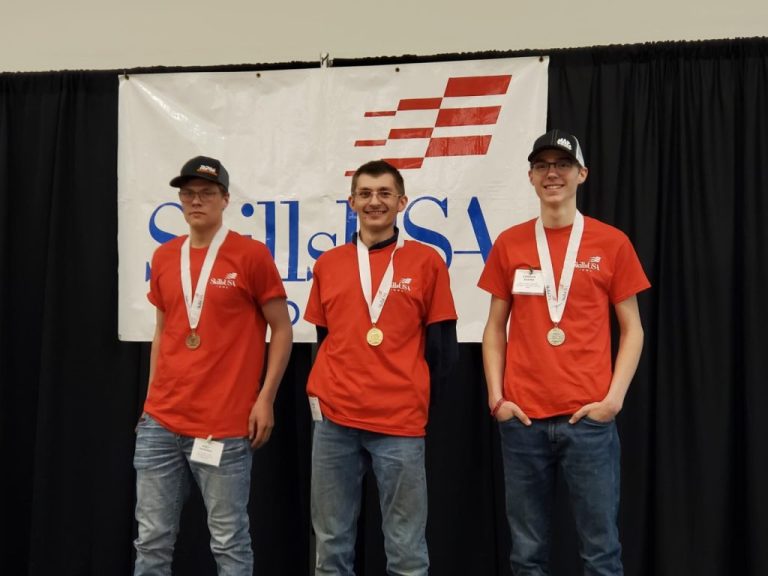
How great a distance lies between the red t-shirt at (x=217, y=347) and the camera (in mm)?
2426

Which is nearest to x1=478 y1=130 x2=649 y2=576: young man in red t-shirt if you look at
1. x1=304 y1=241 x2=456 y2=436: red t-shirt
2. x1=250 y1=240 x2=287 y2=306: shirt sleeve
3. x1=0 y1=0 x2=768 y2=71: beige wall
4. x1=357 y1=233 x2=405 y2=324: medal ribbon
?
x1=304 y1=241 x2=456 y2=436: red t-shirt

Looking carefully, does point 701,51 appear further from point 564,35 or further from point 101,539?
point 101,539

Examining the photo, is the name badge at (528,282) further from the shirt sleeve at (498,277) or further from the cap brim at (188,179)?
the cap brim at (188,179)

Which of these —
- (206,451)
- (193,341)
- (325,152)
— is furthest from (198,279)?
(325,152)

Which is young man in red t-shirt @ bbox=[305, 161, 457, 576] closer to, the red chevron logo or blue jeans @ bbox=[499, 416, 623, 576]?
blue jeans @ bbox=[499, 416, 623, 576]

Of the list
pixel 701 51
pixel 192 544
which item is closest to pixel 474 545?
pixel 192 544

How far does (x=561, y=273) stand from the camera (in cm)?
232

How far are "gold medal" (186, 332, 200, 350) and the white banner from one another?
93cm

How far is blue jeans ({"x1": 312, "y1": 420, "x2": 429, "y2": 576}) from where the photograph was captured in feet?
7.57

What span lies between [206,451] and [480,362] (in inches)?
54.4

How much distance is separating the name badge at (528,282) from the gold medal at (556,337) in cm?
12

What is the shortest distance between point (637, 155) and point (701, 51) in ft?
1.67

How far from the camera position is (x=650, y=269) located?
3.17 metres

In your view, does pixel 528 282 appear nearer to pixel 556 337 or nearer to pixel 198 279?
pixel 556 337
